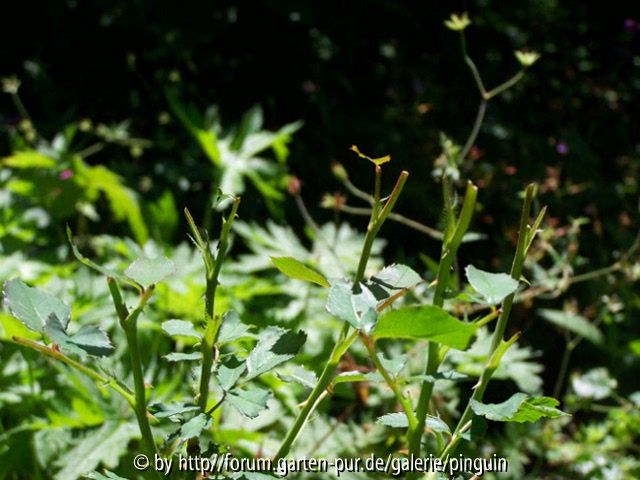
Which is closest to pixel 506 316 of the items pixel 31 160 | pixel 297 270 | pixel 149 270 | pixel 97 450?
pixel 297 270

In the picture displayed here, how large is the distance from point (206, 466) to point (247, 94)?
2623mm

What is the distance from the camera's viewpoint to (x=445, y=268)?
0.56 meters

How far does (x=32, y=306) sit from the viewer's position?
1.82 ft

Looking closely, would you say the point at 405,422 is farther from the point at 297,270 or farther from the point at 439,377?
the point at 297,270

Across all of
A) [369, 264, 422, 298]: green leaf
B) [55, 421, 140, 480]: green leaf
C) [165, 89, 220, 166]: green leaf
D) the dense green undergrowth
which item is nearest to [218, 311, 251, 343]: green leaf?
the dense green undergrowth

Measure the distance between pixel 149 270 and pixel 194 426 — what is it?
0.12 meters

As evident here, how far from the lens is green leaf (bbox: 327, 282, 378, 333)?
1.65 feet

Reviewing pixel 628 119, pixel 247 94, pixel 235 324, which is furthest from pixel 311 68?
pixel 235 324

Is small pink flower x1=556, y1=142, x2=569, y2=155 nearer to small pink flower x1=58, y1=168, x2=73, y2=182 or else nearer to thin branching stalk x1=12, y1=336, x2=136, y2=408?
small pink flower x1=58, y1=168, x2=73, y2=182

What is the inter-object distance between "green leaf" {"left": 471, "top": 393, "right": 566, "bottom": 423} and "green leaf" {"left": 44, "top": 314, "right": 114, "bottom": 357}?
274 mm

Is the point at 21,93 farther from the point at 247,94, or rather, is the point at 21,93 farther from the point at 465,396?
the point at 465,396

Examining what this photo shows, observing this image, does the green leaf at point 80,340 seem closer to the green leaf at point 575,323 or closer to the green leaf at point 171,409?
the green leaf at point 171,409

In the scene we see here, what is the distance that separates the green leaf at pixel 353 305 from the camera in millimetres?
501

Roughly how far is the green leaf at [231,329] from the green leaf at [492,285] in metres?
0.18
